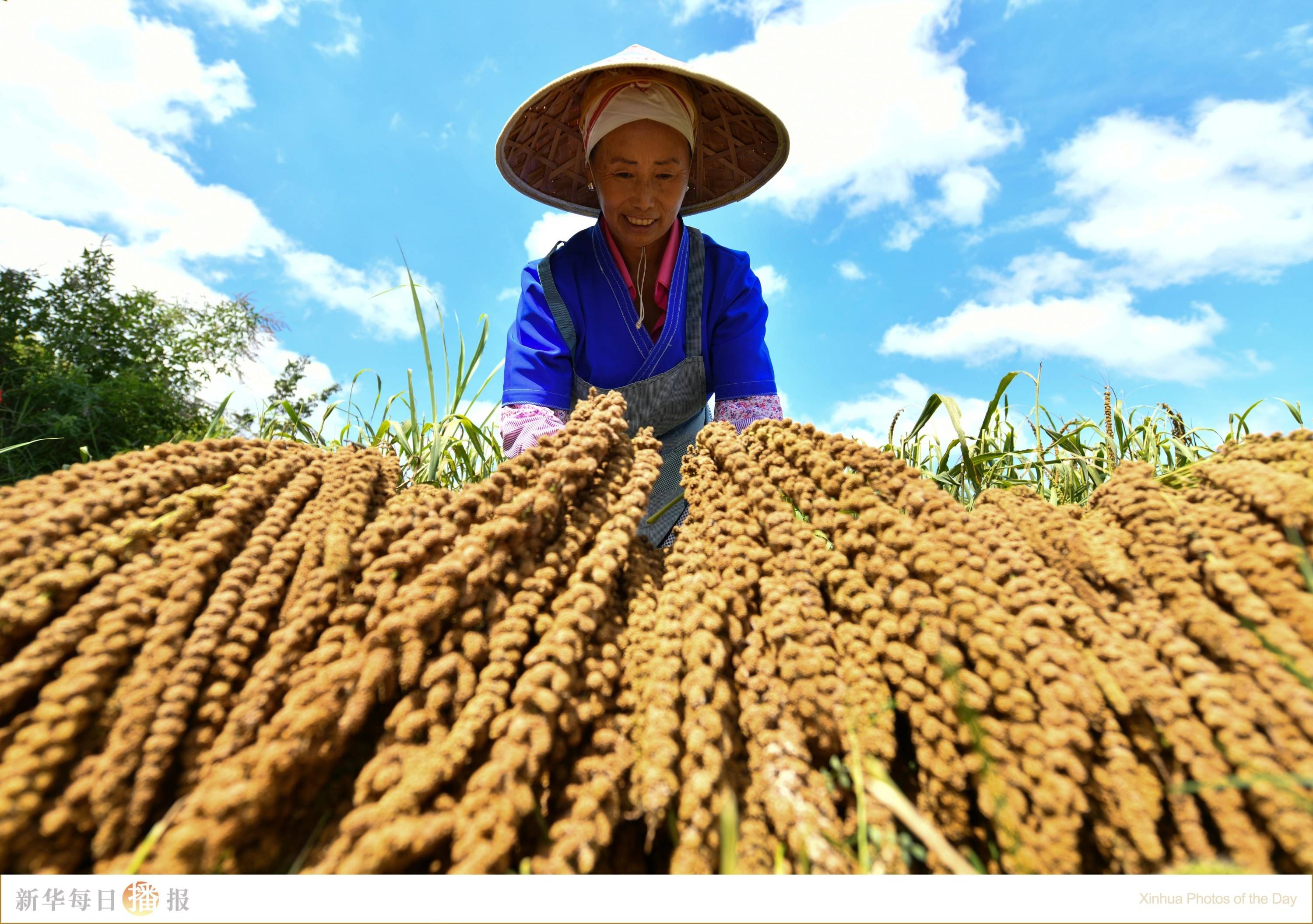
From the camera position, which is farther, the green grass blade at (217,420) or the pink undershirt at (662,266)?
the pink undershirt at (662,266)

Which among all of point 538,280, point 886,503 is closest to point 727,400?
point 538,280

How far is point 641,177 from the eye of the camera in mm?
1794

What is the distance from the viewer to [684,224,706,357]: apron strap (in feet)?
6.73

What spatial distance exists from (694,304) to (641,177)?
0.40m

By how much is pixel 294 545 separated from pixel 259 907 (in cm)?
39

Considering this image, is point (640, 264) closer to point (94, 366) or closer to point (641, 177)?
point (641, 177)

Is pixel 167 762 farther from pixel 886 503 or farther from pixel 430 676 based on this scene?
pixel 886 503

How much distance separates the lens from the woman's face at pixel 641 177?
1.76m

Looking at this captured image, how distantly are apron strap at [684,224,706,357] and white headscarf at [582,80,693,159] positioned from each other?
1.12 feet

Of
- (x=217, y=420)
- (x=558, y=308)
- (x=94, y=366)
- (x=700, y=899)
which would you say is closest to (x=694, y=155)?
(x=558, y=308)

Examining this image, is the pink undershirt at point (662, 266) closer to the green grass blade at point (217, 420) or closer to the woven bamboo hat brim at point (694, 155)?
the woven bamboo hat brim at point (694, 155)

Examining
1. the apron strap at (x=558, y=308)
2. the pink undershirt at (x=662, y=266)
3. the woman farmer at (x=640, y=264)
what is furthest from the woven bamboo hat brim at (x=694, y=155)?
the apron strap at (x=558, y=308)

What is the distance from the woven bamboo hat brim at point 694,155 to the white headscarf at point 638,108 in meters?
0.05

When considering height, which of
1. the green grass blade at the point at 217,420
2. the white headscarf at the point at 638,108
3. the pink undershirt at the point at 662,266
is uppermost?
the white headscarf at the point at 638,108
